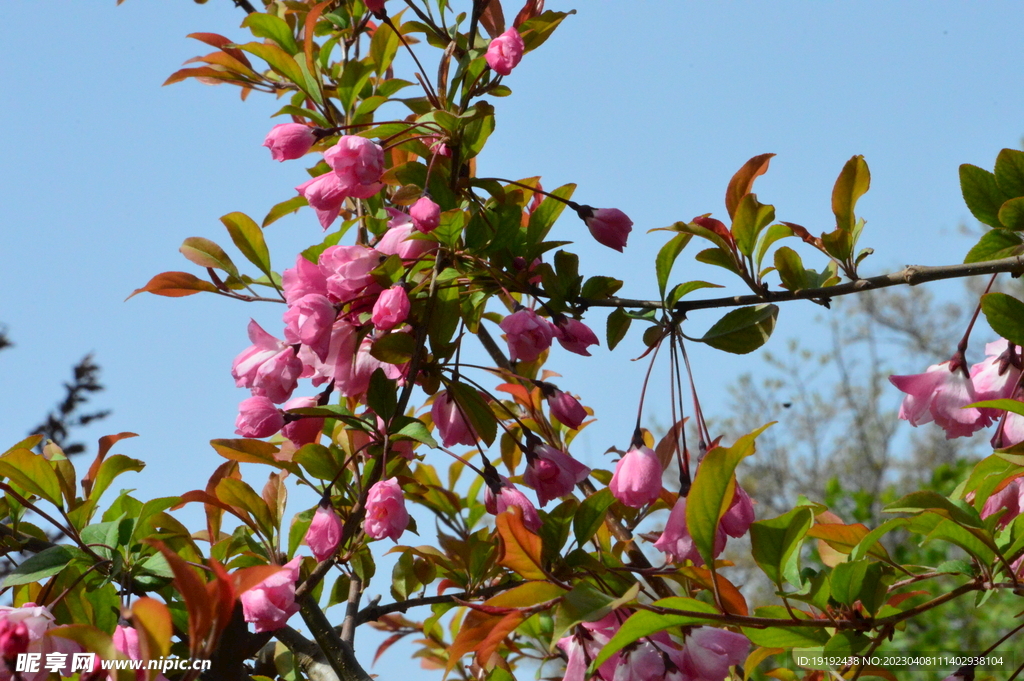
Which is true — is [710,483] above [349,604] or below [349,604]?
above

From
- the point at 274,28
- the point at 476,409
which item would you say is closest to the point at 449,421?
the point at 476,409

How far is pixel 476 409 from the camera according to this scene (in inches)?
39.5

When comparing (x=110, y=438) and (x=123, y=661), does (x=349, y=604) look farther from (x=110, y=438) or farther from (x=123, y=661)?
(x=123, y=661)

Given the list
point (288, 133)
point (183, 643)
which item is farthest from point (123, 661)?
point (288, 133)

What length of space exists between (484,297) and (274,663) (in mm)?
654

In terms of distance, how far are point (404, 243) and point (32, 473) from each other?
521 mm

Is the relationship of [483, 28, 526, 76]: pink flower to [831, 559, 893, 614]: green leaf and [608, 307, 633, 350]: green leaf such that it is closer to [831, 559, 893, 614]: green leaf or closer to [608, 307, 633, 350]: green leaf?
[608, 307, 633, 350]: green leaf

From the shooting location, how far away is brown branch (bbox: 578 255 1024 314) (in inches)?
33.8

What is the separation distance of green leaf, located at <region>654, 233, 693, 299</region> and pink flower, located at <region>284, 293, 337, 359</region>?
0.39 metres

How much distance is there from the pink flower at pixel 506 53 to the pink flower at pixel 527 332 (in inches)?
11.4

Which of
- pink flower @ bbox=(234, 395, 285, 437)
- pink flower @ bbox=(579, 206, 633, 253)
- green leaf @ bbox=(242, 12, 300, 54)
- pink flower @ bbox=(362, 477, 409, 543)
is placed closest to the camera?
pink flower @ bbox=(362, 477, 409, 543)

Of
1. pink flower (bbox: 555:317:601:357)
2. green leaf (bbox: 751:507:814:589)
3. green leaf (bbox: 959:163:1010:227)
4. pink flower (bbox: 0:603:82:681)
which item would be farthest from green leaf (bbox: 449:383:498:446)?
green leaf (bbox: 959:163:1010:227)

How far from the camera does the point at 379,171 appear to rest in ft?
3.18

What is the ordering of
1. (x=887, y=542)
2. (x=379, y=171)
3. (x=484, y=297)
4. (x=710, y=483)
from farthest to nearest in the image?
(x=887, y=542)
(x=484, y=297)
(x=379, y=171)
(x=710, y=483)
